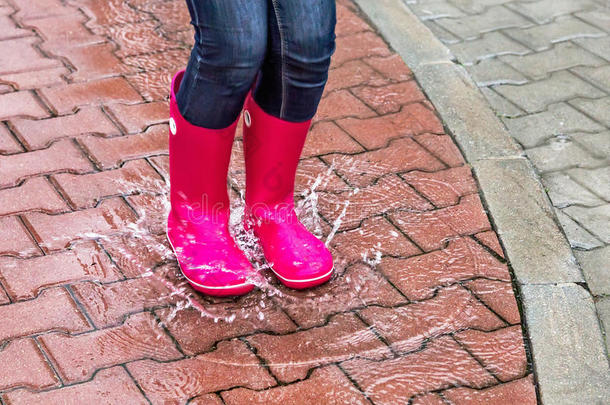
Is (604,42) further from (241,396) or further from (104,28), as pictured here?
(241,396)

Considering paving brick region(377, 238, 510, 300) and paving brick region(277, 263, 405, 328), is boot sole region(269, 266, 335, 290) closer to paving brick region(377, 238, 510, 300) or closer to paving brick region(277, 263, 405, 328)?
paving brick region(277, 263, 405, 328)

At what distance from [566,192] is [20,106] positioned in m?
1.88

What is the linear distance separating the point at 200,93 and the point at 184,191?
1.04 feet

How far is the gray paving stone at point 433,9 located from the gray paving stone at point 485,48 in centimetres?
25

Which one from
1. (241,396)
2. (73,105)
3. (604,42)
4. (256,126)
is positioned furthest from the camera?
(604,42)

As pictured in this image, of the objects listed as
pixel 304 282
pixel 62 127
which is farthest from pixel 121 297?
pixel 62 127

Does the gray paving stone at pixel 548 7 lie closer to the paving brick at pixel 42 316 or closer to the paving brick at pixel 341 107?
the paving brick at pixel 341 107

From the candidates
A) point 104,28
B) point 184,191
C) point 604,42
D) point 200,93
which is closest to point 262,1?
point 200,93

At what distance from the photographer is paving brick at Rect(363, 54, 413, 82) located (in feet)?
11.3

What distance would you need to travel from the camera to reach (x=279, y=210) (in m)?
2.38

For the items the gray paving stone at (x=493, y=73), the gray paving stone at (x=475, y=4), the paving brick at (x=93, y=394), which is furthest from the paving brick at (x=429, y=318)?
the gray paving stone at (x=475, y=4)

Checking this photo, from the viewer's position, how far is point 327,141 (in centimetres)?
297

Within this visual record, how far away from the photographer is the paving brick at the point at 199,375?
1.95m

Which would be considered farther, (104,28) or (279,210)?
(104,28)
